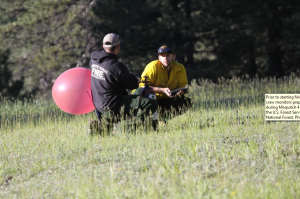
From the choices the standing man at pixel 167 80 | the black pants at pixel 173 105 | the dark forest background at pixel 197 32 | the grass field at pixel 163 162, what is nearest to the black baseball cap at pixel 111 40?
the standing man at pixel 167 80

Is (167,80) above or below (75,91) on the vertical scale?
above

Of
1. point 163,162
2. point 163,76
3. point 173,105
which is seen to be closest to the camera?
point 163,162

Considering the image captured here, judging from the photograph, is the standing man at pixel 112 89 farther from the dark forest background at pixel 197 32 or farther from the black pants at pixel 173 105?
the dark forest background at pixel 197 32

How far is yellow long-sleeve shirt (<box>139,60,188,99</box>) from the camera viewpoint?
7.20m

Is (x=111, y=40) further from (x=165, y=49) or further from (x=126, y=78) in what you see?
(x=165, y=49)

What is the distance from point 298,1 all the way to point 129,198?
16.1 m

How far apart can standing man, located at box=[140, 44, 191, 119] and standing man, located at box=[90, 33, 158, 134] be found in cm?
56

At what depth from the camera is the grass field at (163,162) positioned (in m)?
4.01


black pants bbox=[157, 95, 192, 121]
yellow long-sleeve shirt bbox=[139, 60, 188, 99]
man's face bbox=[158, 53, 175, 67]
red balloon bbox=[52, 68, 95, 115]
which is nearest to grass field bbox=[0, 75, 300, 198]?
black pants bbox=[157, 95, 192, 121]

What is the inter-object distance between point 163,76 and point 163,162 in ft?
8.87

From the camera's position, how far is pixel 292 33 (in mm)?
17828

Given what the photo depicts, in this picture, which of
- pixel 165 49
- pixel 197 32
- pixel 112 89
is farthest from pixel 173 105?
pixel 197 32

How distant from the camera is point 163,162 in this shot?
15.7 ft

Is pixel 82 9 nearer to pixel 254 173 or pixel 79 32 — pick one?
pixel 79 32
